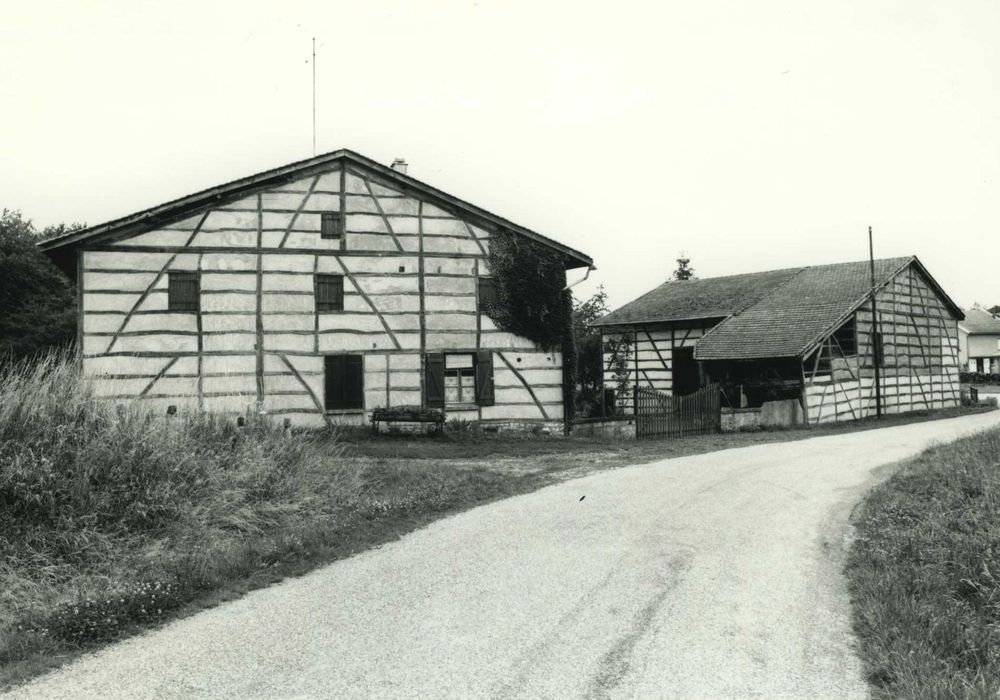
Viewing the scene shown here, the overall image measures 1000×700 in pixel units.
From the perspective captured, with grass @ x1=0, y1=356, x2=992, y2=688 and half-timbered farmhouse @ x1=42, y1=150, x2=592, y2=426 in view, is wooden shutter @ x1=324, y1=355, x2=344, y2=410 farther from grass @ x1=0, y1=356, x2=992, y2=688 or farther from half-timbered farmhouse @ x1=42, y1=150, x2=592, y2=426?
grass @ x1=0, y1=356, x2=992, y2=688

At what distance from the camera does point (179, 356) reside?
19750mm

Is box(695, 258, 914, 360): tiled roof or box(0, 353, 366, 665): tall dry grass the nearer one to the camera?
box(0, 353, 366, 665): tall dry grass

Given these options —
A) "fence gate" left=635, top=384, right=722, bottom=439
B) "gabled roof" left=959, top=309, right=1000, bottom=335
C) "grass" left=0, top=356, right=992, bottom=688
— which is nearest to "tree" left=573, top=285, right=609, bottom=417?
"fence gate" left=635, top=384, right=722, bottom=439

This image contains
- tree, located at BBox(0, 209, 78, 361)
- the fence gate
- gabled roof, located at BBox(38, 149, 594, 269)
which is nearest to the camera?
gabled roof, located at BBox(38, 149, 594, 269)

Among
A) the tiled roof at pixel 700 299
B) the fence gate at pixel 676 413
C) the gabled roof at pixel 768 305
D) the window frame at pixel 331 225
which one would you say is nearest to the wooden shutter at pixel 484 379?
the fence gate at pixel 676 413

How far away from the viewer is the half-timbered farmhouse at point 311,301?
19.6m

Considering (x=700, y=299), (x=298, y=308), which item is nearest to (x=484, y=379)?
(x=298, y=308)

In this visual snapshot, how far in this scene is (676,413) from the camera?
2303cm

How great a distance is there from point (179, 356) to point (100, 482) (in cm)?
1200

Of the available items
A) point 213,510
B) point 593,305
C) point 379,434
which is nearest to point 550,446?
point 379,434

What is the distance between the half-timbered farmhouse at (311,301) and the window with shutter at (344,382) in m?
0.04

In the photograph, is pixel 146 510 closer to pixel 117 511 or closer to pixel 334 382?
pixel 117 511

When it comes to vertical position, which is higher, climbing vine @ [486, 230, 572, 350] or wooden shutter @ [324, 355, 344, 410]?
climbing vine @ [486, 230, 572, 350]

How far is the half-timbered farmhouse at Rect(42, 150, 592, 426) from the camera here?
19.6m
